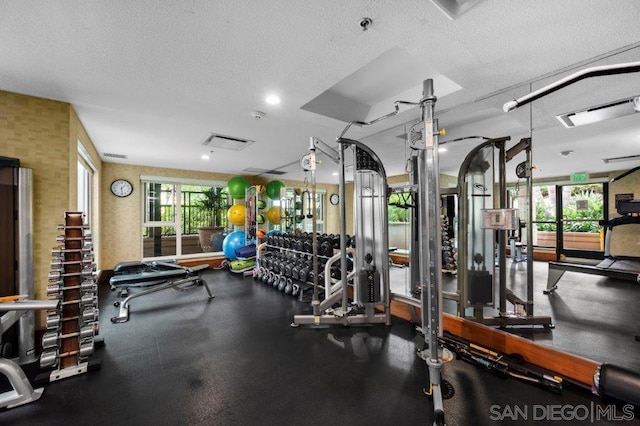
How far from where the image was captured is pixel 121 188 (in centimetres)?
567

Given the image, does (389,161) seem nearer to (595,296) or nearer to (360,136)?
(360,136)

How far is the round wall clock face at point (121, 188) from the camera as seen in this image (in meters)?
5.59

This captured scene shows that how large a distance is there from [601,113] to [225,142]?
4.75 metres

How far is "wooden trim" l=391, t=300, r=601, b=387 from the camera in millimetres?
1921

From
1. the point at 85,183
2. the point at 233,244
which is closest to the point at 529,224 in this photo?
the point at 233,244

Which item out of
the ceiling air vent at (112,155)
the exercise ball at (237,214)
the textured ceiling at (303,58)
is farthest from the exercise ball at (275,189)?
the textured ceiling at (303,58)

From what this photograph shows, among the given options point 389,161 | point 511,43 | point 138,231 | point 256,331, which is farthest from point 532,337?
point 138,231

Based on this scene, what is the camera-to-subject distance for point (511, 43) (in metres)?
1.71

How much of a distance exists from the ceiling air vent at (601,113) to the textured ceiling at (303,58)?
0.13m

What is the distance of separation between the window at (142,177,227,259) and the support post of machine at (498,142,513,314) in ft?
20.8

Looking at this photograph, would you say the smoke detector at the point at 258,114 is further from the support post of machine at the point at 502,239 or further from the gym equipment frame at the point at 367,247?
the support post of machine at the point at 502,239

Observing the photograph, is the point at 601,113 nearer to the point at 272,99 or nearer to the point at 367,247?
the point at 367,247

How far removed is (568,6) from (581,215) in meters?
3.59

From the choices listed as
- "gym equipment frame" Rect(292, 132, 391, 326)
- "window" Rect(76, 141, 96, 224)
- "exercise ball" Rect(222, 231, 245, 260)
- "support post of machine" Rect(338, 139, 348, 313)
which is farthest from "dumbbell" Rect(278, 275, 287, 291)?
"window" Rect(76, 141, 96, 224)
